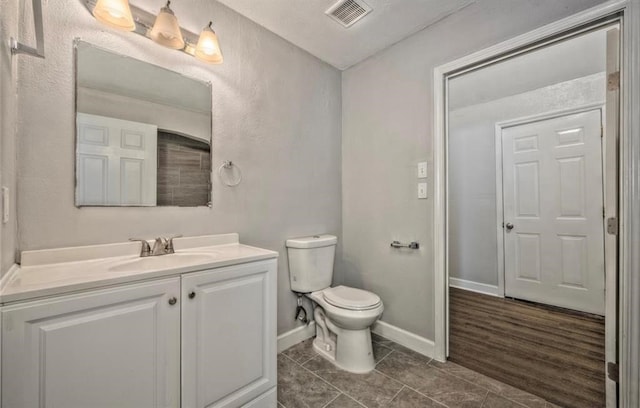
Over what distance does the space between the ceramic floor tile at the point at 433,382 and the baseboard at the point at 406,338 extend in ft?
0.37

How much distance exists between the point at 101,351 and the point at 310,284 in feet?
4.13

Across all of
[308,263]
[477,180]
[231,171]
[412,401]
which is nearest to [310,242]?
[308,263]

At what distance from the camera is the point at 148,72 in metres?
1.39

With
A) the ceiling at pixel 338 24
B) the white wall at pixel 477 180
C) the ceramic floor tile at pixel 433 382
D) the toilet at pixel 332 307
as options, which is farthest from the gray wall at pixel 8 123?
the white wall at pixel 477 180

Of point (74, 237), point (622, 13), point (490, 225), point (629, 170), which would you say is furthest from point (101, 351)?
point (490, 225)

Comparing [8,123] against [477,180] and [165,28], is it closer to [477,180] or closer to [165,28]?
[165,28]

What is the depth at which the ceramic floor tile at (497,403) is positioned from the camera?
137cm

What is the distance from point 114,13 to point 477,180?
363 centimetres

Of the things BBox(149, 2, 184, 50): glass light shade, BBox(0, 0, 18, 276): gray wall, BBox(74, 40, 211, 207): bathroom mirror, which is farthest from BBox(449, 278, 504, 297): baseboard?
BBox(0, 0, 18, 276): gray wall

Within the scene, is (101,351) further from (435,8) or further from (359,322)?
(435,8)

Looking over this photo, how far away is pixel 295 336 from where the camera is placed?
199 cm

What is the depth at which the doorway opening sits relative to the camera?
182cm

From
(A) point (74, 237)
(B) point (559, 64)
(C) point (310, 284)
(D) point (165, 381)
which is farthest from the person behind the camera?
(B) point (559, 64)

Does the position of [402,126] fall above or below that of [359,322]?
above
